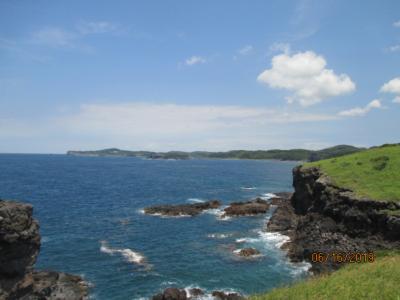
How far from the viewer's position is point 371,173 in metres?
53.9

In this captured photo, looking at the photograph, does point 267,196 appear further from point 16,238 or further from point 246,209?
point 16,238

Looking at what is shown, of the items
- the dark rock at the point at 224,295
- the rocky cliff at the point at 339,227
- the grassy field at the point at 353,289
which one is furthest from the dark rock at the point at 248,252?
the grassy field at the point at 353,289

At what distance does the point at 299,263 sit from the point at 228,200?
5367 cm

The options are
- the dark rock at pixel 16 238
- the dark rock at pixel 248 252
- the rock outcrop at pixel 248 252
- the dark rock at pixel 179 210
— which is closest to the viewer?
the dark rock at pixel 16 238

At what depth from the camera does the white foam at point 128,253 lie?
151 ft

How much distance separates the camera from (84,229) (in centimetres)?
6288

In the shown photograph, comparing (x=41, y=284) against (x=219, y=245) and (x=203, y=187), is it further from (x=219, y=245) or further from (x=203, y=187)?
(x=203, y=187)

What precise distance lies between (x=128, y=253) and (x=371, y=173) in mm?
35933

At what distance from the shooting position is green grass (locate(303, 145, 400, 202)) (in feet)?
151

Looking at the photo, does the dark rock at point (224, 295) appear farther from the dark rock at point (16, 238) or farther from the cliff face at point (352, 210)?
the cliff face at point (352, 210)

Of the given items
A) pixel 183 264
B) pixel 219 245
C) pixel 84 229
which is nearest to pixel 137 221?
pixel 84 229

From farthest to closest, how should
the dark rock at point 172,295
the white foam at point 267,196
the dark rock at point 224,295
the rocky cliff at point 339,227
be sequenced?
1. the white foam at point 267,196
2. the rocky cliff at point 339,227
3. the dark rock at point 224,295
4. the dark rock at point 172,295

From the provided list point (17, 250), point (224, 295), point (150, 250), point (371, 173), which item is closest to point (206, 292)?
point (224, 295)
